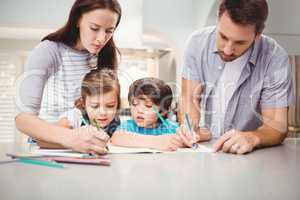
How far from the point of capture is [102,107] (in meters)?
1.11

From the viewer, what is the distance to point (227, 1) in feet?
4.01

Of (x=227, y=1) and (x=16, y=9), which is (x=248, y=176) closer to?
(x=227, y=1)

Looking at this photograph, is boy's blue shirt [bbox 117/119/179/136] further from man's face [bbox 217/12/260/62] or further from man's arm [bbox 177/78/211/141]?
man's face [bbox 217/12/260/62]

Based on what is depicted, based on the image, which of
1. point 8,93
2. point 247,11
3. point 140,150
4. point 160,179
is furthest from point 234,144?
point 8,93

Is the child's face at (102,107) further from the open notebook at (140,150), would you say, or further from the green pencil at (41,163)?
the green pencil at (41,163)

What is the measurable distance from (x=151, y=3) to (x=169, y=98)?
35cm

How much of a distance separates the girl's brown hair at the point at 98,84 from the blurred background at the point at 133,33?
26 mm

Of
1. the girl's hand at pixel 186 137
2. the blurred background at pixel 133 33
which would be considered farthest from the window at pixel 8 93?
the girl's hand at pixel 186 137

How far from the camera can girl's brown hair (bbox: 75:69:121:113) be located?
1121mm

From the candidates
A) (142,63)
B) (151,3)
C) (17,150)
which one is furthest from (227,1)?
(17,150)

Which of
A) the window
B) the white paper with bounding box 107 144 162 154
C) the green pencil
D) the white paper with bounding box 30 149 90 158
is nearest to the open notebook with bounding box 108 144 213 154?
the white paper with bounding box 107 144 162 154

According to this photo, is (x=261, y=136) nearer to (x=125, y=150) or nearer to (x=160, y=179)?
(x=125, y=150)

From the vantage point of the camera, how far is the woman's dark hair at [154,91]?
3.79 ft

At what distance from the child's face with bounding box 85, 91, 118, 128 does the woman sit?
56 millimetres
